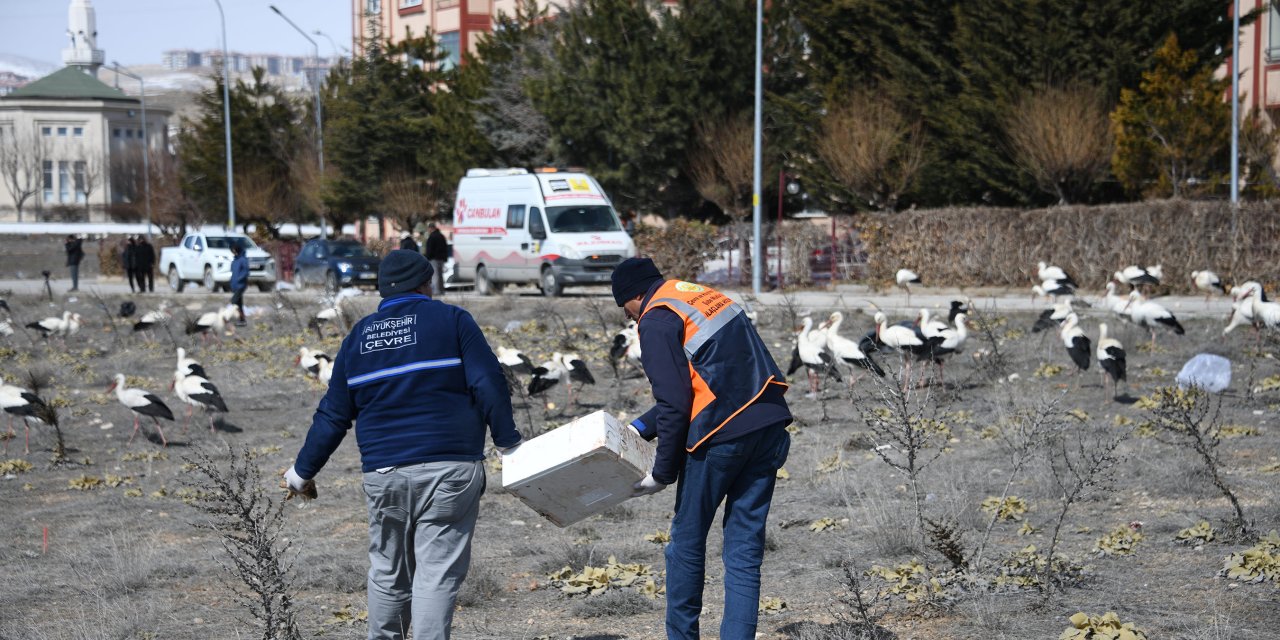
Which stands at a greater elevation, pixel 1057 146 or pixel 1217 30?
pixel 1217 30

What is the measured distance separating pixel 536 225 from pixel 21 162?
77.6 m

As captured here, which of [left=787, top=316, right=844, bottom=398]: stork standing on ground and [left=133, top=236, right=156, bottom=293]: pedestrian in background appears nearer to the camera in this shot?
[left=787, top=316, right=844, bottom=398]: stork standing on ground

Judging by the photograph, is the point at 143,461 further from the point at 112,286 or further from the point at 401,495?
the point at 112,286

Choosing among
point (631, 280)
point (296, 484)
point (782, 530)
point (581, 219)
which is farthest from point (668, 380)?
point (581, 219)

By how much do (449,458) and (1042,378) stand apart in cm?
1095

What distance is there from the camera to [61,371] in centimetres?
1888

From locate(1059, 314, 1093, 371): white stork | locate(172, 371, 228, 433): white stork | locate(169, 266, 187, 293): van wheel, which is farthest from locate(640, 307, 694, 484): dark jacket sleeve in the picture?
locate(169, 266, 187, 293): van wheel

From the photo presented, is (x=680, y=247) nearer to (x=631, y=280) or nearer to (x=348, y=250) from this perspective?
(x=348, y=250)

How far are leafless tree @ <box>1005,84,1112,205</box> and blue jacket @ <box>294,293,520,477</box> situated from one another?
885 inches

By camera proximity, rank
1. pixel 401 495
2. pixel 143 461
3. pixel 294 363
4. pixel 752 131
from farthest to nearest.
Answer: pixel 752 131 < pixel 294 363 < pixel 143 461 < pixel 401 495

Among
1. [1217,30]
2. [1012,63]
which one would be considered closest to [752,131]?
[1012,63]

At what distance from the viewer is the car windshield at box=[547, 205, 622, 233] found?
84.5 ft

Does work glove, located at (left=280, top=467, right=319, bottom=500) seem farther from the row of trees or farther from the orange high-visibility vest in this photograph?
the row of trees

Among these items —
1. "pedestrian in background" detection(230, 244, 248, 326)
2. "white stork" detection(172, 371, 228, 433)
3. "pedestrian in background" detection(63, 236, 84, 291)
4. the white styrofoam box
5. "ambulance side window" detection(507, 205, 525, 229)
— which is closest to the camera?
the white styrofoam box
